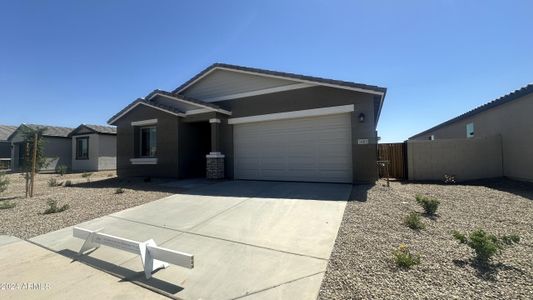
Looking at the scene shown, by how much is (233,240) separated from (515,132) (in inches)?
511

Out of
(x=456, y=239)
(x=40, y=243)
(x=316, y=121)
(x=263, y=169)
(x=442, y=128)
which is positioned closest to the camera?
(x=456, y=239)

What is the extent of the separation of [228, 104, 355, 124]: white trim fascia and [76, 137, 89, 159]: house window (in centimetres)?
1666

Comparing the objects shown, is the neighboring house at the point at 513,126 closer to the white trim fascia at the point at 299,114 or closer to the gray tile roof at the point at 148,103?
the white trim fascia at the point at 299,114

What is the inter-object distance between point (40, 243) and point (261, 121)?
28.4ft

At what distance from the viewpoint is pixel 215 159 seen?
469 inches

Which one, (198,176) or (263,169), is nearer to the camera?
(263,169)

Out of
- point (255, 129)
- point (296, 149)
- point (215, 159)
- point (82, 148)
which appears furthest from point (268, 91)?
point (82, 148)

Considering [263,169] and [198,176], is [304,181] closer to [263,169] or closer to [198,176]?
[263,169]

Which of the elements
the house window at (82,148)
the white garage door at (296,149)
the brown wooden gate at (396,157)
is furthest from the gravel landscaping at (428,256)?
the house window at (82,148)

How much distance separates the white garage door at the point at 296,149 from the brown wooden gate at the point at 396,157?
13.9 feet

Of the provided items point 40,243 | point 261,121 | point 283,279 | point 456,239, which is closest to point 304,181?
point 261,121

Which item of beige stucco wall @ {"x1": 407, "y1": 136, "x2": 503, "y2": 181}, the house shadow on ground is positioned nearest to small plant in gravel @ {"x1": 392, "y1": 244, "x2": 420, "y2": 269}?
the house shadow on ground

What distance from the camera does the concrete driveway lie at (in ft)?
10.7

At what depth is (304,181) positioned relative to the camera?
10.8 metres
